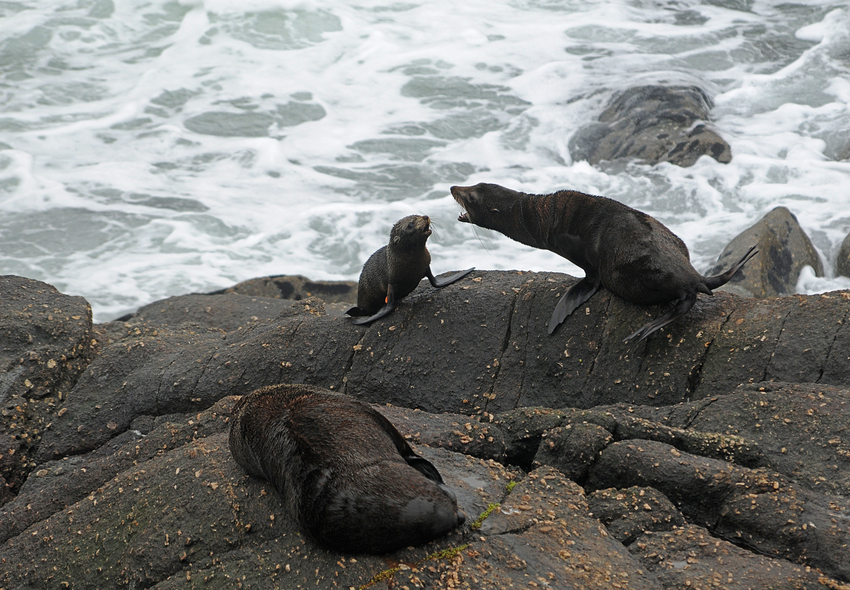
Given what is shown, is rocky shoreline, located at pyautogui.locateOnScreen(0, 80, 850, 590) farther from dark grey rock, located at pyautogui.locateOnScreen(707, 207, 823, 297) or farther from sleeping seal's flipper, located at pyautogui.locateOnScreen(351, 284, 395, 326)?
dark grey rock, located at pyautogui.locateOnScreen(707, 207, 823, 297)

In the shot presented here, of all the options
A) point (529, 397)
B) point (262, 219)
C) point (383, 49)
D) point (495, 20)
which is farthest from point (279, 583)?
point (495, 20)

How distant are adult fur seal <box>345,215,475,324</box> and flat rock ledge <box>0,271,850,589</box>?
14 cm

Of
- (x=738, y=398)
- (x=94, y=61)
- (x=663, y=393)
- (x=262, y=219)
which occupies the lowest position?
(x=262, y=219)

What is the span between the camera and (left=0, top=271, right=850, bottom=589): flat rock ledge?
11.5 feet

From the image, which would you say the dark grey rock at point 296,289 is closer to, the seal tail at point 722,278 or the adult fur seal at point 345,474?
the seal tail at point 722,278

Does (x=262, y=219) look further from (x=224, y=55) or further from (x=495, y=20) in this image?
(x=495, y=20)

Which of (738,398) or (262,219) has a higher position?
(738,398)

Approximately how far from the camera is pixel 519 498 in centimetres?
393

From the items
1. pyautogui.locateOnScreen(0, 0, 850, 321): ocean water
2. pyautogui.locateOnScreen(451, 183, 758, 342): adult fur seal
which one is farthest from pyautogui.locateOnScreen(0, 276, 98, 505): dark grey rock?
pyautogui.locateOnScreen(0, 0, 850, 321): ocean water

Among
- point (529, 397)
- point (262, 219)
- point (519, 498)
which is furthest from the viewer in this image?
point (262, 219)

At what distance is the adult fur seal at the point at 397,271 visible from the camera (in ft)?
20.3

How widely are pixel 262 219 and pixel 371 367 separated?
9996mm

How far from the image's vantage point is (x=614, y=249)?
19.0 ft

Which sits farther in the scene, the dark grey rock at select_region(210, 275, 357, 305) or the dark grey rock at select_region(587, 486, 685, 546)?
the dark grey rock at select_region(210, 275, 357, 305)
